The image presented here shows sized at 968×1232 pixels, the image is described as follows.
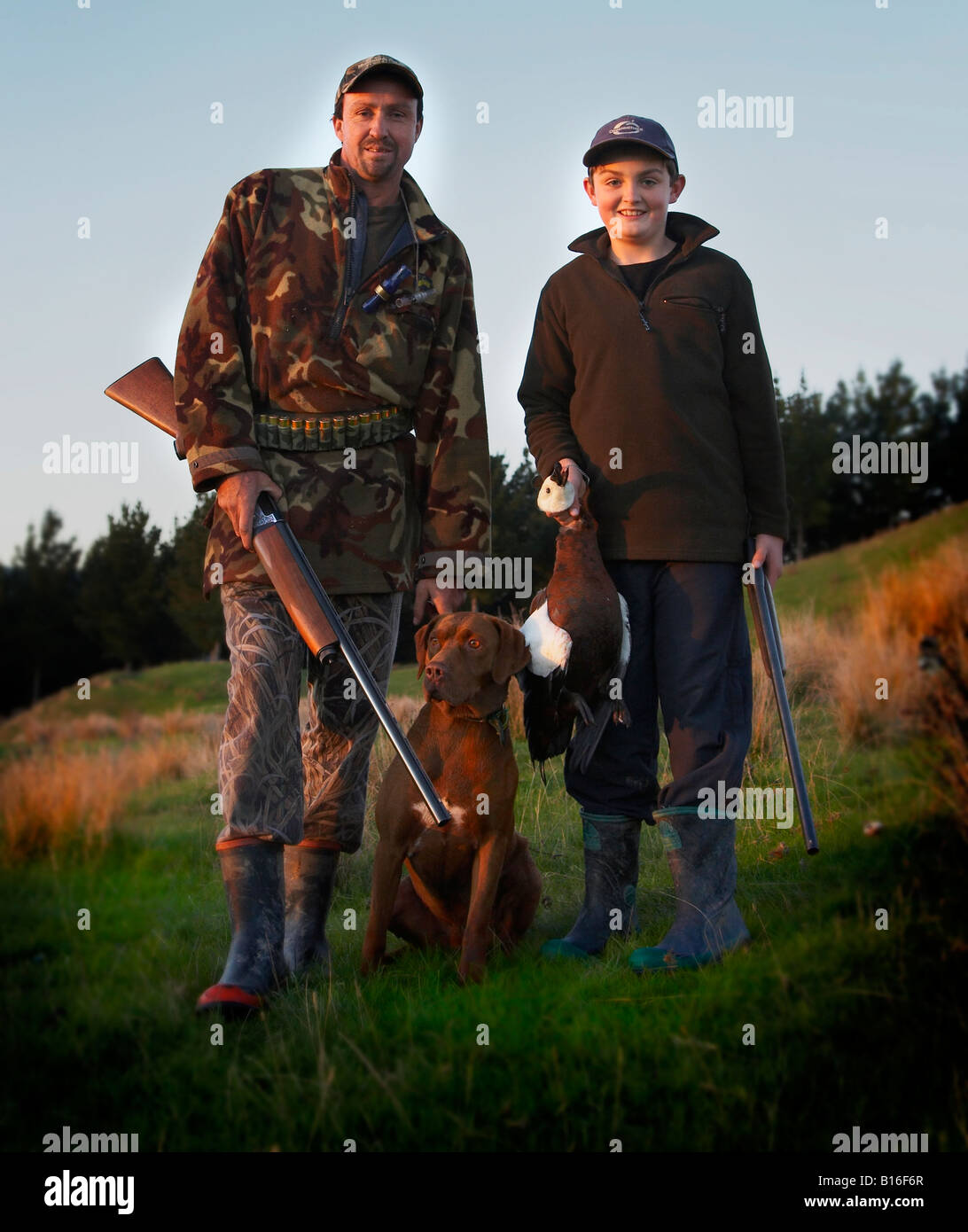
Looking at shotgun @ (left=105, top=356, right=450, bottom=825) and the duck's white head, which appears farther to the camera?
the duck's white head

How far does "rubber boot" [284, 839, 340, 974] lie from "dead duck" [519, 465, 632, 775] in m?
0.92

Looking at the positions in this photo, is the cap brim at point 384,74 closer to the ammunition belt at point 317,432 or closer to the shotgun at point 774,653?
the ammunition belt at point 317,432

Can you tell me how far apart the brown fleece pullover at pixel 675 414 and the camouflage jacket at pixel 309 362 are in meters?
0.64

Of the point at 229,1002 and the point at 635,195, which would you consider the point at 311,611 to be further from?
the point at 635,195

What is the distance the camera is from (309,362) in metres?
4.07

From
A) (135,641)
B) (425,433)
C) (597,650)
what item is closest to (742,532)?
(597,650)

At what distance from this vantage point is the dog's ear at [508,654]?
4.01 metres

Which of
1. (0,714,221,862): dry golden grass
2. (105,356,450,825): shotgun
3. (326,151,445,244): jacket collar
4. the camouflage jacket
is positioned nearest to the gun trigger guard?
(105,356,450,825): shotgun

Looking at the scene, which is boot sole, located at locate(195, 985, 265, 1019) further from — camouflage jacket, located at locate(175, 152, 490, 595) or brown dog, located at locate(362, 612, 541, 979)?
camouflage jacket, located at locate(175, 152, 490, 595)

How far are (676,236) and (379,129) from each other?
A: 1251 millimetres

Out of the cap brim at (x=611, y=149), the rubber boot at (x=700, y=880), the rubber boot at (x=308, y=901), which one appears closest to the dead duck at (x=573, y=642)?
the rubber boot at (x=700, y=880)

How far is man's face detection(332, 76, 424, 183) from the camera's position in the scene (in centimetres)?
411

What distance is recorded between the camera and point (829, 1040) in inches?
112
